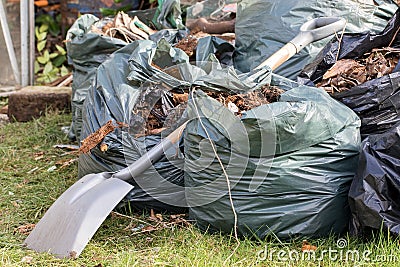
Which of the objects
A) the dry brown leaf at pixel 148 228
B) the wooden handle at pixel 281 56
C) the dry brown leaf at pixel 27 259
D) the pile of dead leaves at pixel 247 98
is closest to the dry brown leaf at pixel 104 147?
the dry brown leaf at pixel 148 228

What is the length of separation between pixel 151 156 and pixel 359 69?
110cm

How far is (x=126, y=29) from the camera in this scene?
175 inches

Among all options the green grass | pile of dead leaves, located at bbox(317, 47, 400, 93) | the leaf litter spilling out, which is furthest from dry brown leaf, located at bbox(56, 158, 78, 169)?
pile of dead leaves, located at bbox(317, 47, 400, 93)

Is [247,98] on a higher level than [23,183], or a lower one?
higher

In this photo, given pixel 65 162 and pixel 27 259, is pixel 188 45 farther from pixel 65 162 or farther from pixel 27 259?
pixel 27 259

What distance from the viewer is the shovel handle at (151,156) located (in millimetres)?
3002

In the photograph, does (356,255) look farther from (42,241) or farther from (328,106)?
(42,241)

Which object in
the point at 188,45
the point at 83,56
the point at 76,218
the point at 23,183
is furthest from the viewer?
the point at 83,56

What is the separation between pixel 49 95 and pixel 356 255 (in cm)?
311

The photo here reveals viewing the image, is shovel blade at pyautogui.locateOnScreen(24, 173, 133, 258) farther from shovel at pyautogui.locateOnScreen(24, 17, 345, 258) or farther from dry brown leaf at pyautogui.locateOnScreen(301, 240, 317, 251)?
dry brown leaf at pyautogui.locateOnScreen(301, 240, 317, 251)

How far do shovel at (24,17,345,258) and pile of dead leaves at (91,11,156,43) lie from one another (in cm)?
141

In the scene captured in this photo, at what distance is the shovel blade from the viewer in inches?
106

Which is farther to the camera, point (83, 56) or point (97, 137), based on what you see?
point (83, 56)

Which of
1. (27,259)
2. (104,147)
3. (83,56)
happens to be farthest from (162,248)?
(83,56)
